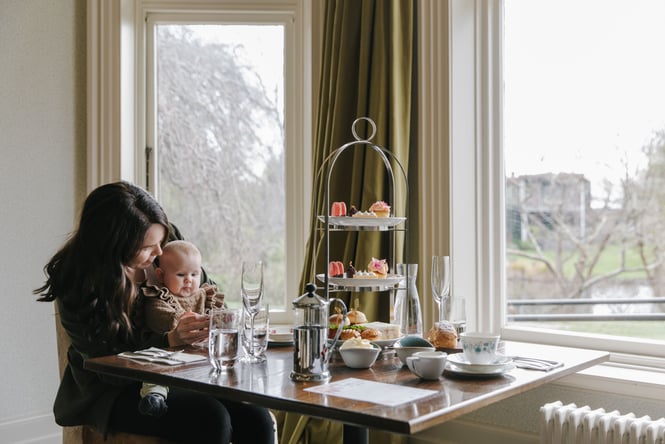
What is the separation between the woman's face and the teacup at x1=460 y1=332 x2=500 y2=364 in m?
0.98

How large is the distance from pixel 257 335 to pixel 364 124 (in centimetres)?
134

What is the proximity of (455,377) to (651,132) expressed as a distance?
1423 millimetres

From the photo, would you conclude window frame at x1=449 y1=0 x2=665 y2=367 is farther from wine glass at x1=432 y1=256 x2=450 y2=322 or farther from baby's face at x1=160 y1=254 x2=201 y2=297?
baby's face at x1=160 y1=254 x2=201 y2=297

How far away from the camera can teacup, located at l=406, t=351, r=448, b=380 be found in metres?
1.77

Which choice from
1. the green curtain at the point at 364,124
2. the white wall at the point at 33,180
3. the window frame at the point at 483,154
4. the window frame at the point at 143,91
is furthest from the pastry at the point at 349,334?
the white wall at the point at 33,180

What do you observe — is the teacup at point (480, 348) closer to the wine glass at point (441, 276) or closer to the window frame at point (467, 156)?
the wine glass at point (441, 276)

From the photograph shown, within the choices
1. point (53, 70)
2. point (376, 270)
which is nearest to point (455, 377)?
point (376, 270)

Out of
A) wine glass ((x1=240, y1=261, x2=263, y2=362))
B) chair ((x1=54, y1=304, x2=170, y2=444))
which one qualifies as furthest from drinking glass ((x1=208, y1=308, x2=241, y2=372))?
chair ((x1=54, y1=304, x2=170, y2=444))

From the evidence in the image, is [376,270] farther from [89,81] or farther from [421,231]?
[89,81]

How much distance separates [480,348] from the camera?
187cm

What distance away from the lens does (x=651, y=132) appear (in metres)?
2.75

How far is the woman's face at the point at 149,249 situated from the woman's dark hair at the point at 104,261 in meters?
0.02

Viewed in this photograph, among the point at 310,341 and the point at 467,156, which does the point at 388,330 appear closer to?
the point at 310,341

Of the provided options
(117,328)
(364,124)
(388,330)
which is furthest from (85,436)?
(364,124)
